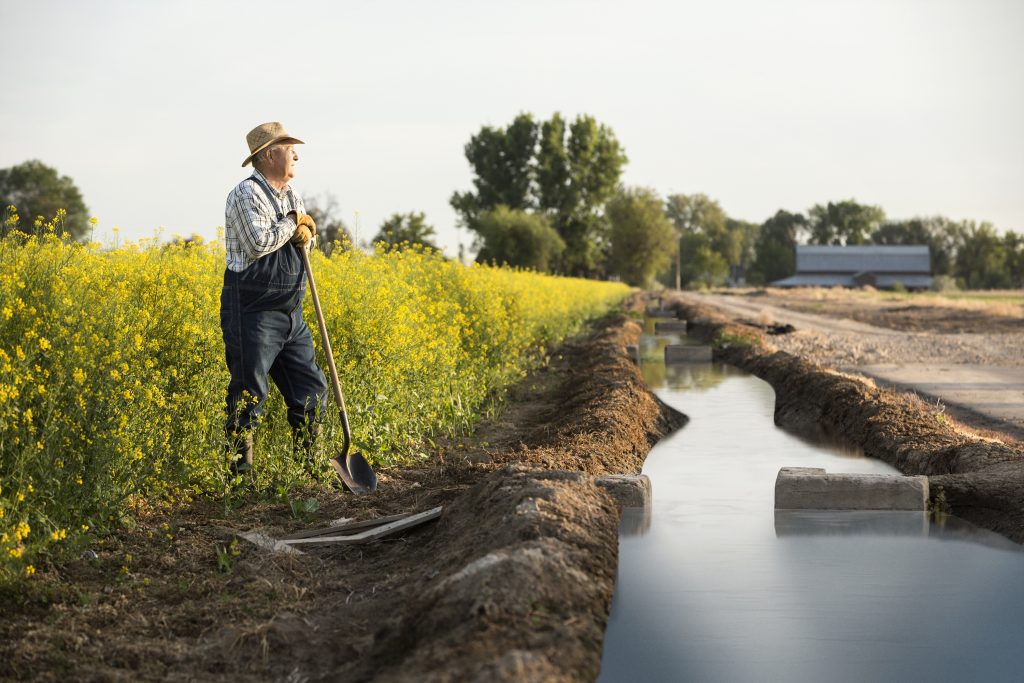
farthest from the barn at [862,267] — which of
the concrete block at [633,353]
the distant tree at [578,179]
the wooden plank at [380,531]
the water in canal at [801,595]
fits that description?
the wooden plank at [380,531]

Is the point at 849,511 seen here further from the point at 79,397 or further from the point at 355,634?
the point at 79,397

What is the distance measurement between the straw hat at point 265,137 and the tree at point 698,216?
14649cm

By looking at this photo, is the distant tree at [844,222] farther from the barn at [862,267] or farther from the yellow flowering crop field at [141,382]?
the yellow flowering crop field at [141,382]

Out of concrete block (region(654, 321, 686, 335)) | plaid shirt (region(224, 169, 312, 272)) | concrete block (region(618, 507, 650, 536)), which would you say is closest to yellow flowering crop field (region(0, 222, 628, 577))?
plaid shirt (region(224, 169, 312, 272))

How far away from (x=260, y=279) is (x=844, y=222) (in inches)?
5579

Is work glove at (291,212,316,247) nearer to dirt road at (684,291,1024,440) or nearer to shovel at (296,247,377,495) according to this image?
shovel at (296,247,377,495)

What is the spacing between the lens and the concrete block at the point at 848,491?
277 inches

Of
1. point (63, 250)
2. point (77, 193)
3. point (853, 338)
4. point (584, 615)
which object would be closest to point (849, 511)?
point (584, 615)

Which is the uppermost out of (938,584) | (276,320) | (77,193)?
(77,193)

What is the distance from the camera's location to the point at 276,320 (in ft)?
20.7

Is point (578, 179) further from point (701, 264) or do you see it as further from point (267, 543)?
point (267, 543)

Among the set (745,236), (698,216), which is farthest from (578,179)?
(745,236)

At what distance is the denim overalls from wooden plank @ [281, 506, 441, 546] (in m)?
1.06

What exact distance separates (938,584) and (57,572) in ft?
14.5
